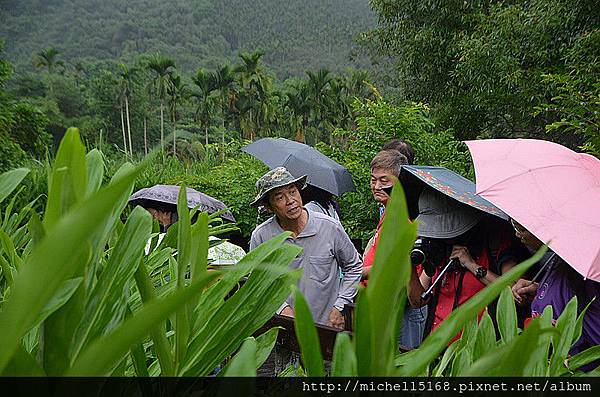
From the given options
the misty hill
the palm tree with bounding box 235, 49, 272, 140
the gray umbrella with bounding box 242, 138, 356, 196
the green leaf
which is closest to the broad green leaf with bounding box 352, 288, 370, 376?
the green leaf

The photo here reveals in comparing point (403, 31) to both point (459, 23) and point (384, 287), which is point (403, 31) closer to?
point (459, 23)

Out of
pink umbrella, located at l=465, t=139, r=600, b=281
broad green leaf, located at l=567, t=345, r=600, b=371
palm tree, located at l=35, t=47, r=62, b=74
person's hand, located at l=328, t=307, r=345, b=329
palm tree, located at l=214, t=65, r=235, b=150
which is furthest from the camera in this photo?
palm tree, located at l=35, t=47, r=62, b=74

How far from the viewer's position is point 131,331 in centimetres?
39

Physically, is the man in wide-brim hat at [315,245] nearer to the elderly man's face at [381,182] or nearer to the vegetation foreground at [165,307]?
the elderly man's face at [381,182]

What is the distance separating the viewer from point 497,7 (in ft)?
31.0

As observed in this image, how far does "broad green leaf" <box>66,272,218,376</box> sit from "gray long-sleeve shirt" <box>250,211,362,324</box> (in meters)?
2.50

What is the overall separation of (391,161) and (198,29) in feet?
300

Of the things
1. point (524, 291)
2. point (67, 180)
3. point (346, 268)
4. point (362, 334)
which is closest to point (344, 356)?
point (362, 334)

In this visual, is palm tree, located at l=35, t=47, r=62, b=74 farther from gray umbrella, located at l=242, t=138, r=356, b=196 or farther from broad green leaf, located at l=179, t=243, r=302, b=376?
broad green leaf, located at l=179, t=243, r=302, b=376

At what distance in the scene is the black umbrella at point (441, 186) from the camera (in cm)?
237

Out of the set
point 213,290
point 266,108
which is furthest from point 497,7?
point 266,108

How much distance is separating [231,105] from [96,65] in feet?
101

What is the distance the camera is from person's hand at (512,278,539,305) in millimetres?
2207

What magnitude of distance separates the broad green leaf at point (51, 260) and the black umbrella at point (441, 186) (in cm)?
209
